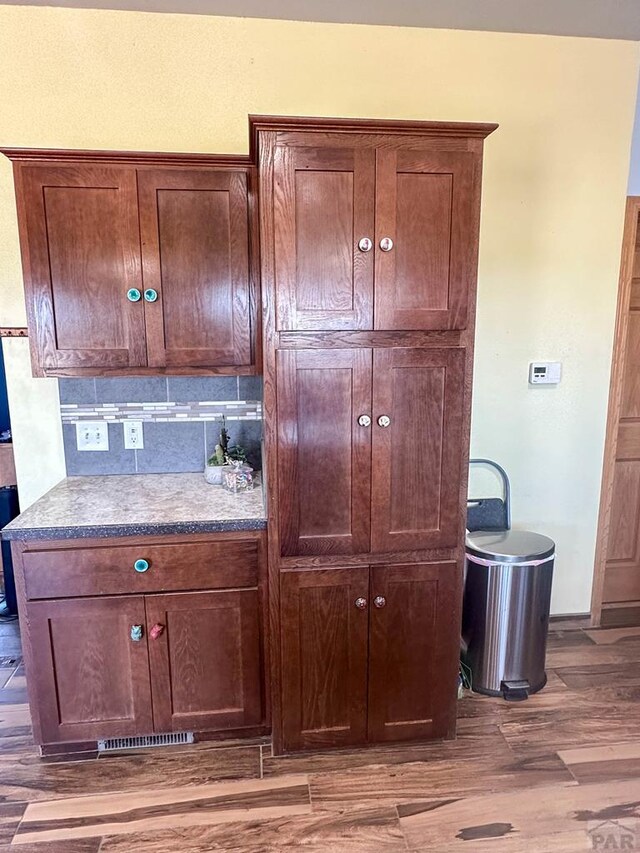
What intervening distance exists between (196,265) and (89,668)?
1.49 meters

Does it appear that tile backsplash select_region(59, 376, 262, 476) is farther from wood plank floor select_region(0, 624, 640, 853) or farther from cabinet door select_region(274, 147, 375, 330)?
wood plank floor select_region(0, 624, 640, 853)

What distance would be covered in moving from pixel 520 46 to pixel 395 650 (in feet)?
8.26

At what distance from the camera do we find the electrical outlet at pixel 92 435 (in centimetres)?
237

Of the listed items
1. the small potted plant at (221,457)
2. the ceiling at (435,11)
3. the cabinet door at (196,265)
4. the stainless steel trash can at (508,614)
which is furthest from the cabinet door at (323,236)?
the stainless steel trash can at (508,614)

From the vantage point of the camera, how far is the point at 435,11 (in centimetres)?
215

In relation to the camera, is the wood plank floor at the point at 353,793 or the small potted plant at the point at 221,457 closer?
the wood plank floor at the point at 353,793

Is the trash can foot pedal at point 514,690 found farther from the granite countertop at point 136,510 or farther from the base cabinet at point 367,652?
the granite countertop at point 136,510

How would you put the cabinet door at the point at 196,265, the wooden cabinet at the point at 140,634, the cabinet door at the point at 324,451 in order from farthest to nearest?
the cabinet door at the point at 196,265 → the wooden cabinet at the point at 140,634 → the cabinet door at the point at 324,451

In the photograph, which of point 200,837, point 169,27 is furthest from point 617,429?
point 169,27

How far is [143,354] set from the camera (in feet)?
6.79

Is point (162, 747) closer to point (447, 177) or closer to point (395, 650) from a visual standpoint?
point (395, 650)

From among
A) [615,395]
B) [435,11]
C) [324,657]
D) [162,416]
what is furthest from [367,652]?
[435,11]

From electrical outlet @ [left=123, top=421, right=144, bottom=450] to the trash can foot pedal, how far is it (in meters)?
1.87

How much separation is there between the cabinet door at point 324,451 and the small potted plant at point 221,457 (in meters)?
0.56
